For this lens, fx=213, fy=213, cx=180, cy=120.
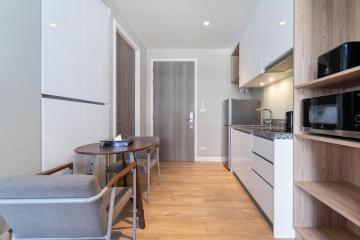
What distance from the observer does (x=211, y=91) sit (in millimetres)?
4656

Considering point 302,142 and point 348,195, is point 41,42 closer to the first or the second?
point 302,142

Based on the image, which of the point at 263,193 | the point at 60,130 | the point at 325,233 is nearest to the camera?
the point at 325,233

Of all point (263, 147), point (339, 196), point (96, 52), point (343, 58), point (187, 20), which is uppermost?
point (187, 20)

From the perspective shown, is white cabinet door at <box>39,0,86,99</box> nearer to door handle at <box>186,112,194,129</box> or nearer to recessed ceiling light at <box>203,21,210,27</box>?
recessed ceiling light at <box>203,21,210,27</box>

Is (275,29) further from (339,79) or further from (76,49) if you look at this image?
(76,49)

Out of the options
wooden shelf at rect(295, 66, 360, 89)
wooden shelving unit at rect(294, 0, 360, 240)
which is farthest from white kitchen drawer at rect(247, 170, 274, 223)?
wooden shelf at rect(295, 66, 360, 89)

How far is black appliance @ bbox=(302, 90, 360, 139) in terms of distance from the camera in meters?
1.13

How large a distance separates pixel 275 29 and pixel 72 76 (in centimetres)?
201

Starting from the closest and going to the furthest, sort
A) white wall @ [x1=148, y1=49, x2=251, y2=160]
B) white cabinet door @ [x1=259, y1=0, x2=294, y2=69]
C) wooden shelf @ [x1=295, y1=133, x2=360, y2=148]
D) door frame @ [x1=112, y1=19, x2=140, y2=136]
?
wooden shelf @ [x1=295, y1=133, x2=360, y2=148], white cabinet door @ [x1=259, y1=0, x2=294, y2=69], door frame @ [x1=112, y1=19, x2=140, y2=136], white wall @ [x1=148, y1=49, x2=251, y2=160]

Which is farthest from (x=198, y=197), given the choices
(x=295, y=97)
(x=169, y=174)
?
(x=295, y=97)

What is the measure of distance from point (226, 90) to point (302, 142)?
9.88 ft

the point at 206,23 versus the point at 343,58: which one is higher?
the point at 206,23

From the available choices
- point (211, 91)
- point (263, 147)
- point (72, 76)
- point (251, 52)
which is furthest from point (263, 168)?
point (211, 91)

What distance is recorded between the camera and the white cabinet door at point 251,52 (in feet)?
8.84
